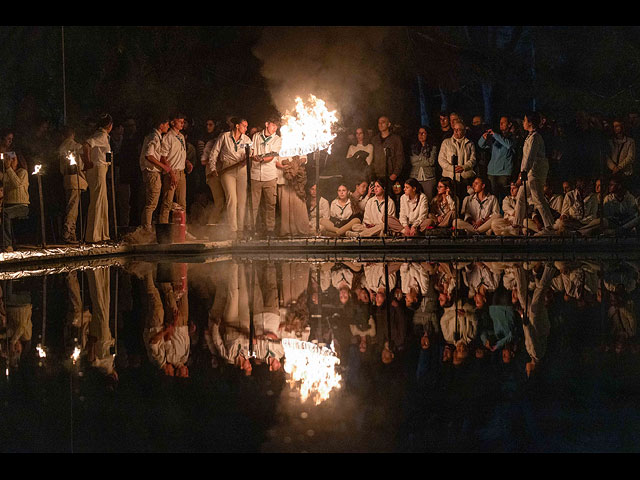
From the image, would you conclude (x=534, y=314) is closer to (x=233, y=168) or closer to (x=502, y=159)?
(x=502, y=159)

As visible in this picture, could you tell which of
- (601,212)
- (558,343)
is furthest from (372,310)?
(601,212)

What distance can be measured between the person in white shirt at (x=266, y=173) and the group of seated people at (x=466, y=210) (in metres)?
0.77

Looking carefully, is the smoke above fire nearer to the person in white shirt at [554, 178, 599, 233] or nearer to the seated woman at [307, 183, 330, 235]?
the seated woman at [307, 183, 330, 235]

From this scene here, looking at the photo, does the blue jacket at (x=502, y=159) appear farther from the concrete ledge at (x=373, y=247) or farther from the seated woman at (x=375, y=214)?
the seated woman at (x=375, y=214)

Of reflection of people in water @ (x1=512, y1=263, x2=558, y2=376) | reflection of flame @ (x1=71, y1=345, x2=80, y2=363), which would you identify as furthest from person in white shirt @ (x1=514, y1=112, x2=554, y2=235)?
reflection of flame @ (x1=71, y1=345, x2=80, y2=363)

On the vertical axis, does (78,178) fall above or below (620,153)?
below

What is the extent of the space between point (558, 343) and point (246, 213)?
11627 millimetres

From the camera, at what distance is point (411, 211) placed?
17.2 meters

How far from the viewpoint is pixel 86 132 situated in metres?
17.5

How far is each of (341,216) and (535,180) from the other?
12.1 ft

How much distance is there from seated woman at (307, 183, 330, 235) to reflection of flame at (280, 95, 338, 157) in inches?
34.3

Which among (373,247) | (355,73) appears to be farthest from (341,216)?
(355,73)

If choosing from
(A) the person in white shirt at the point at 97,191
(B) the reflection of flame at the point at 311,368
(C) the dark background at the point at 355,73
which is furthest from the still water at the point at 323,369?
(C) the dark background at the point at 355,73

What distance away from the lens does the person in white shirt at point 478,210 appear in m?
17.1
